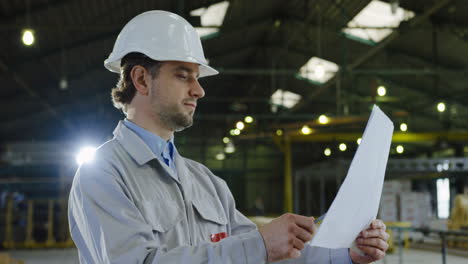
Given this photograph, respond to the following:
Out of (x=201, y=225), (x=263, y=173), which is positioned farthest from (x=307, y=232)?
(x=263, y=173)

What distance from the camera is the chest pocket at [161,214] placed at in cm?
165

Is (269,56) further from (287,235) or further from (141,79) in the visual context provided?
(287,235)

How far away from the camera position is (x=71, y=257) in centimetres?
1505

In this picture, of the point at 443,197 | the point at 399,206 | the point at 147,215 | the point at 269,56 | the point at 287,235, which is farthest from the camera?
the point at 443,197

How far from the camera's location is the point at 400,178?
24.4m

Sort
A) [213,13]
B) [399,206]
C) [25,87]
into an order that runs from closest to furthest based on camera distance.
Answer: [213,13] < [25,87] < [399,206]

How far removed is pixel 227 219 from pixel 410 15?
510 inches

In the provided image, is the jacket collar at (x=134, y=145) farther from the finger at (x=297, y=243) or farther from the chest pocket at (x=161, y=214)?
the finger at (x=297, y=243)

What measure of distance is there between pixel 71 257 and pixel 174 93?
14.1 metres

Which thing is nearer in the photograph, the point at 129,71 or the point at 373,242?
the point at 373,242

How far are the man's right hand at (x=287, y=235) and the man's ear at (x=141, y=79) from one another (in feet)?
2.09

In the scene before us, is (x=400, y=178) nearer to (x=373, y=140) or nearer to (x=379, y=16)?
(x=379, y=16)

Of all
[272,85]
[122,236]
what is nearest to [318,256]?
[122,236]

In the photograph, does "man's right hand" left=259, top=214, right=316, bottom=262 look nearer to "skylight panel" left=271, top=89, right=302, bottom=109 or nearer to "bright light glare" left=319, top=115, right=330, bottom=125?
"bright light glare" left=319, top=115, right=330, bottom=125
